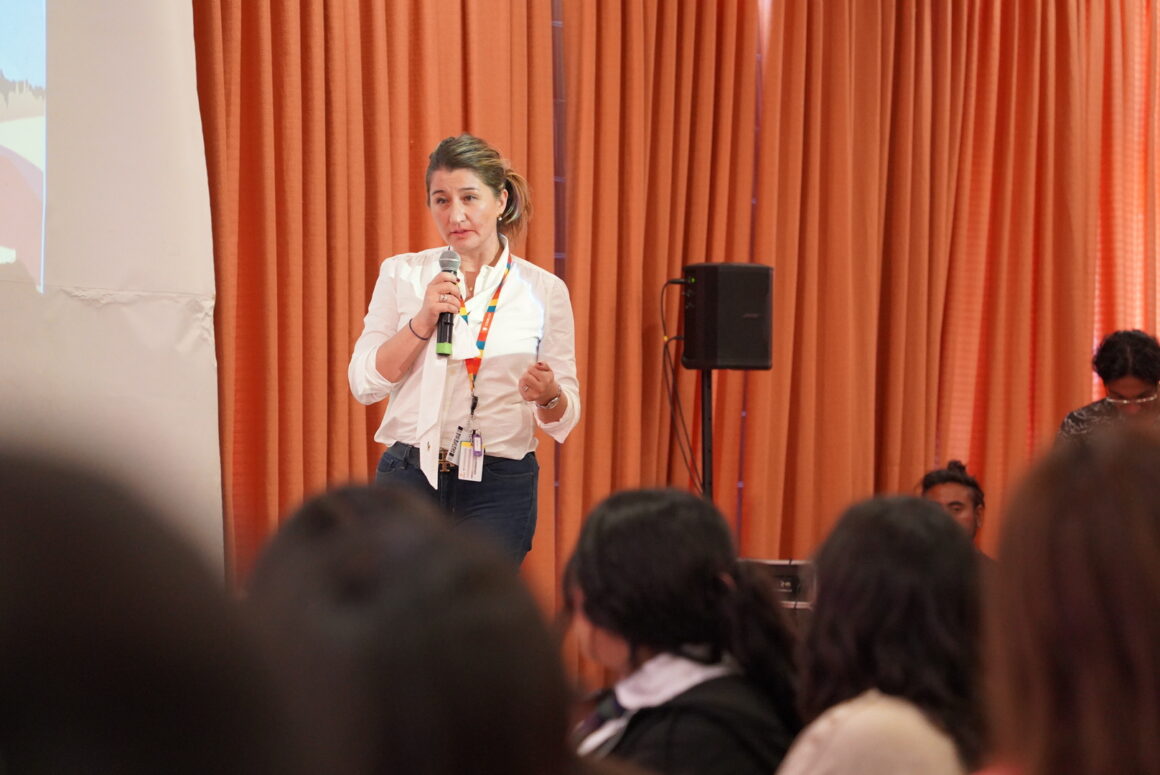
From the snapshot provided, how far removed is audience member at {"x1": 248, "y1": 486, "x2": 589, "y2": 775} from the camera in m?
0.49

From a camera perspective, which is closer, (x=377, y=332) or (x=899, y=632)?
(x=899, y=632)

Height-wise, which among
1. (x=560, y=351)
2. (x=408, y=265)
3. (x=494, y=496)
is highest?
(x=408, y=265)

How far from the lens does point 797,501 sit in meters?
5.06

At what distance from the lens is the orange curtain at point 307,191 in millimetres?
3865

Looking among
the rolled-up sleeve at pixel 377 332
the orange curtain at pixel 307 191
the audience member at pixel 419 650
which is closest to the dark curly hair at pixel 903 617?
the audience member at pixel 419 650

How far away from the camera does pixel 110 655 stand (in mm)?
362

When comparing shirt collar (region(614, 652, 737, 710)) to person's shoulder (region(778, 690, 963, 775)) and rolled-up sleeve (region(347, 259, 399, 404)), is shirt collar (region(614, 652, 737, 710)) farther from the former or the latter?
rolled-up sleeve (region(347, 259, 399, 404))

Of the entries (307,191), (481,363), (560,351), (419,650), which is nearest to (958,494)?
(560,351)

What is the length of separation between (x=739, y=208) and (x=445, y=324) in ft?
7.39

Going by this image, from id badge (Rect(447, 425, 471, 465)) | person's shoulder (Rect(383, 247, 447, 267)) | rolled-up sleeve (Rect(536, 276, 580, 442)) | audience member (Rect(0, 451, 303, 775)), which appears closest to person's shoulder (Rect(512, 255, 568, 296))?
rolled-up sleeve (Rect(536, 276, 580, 442))

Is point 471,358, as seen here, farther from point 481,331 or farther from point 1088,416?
point 1088,416

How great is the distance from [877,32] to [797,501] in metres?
1.93

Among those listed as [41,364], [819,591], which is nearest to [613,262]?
[41,364]

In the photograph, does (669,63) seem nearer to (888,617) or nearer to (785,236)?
(785,236)
